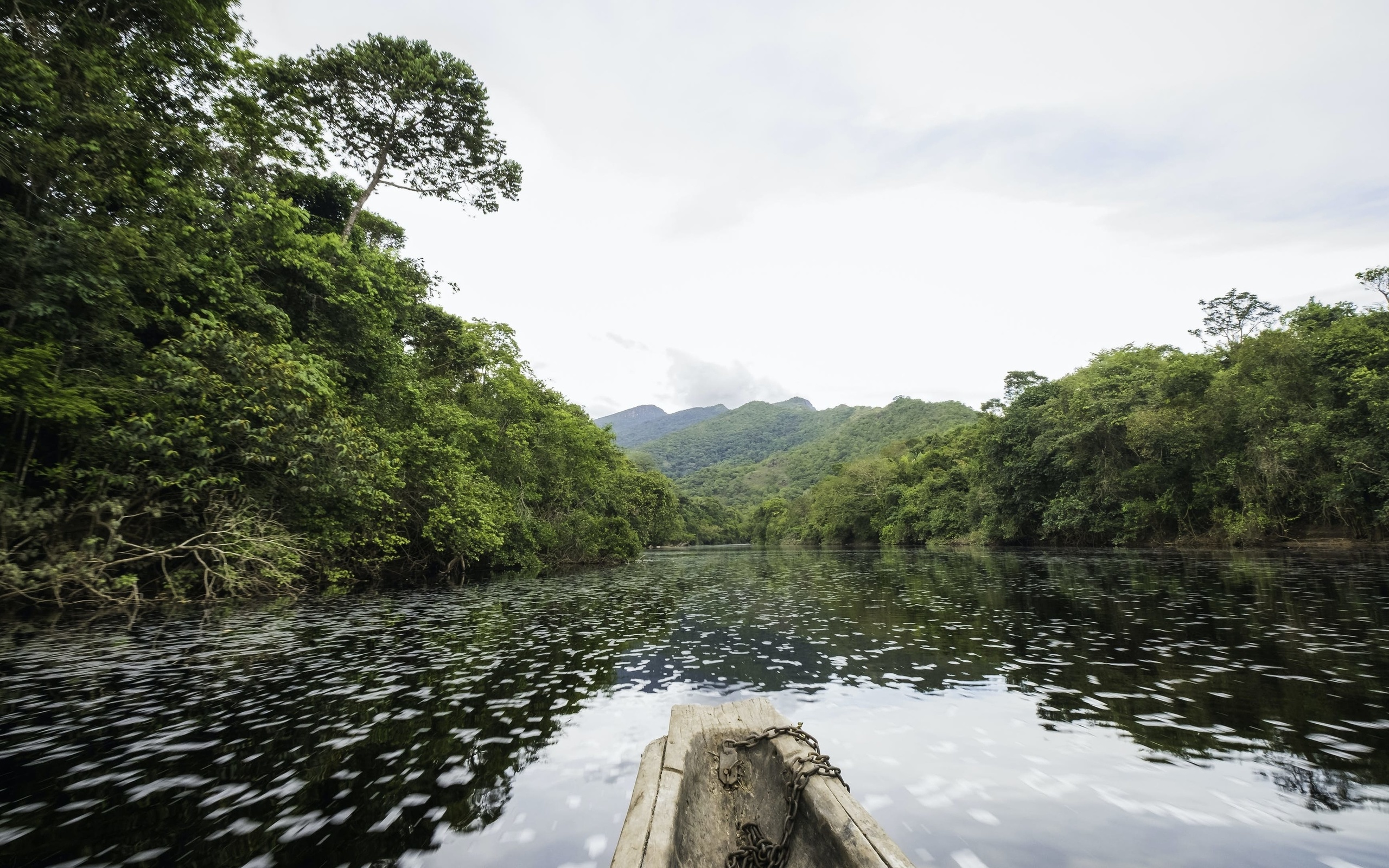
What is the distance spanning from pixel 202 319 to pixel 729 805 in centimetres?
2113

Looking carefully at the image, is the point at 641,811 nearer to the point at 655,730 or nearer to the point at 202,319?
the point at 655,730

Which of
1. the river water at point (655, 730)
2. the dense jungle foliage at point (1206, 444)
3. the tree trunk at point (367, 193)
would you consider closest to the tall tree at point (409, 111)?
the tree trunk at point (367, 193)

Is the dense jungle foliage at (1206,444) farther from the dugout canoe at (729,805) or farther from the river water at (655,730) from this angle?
the dugout canoe at (729,805)

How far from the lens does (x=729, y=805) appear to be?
17.0ft

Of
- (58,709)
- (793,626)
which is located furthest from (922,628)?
(58,709)

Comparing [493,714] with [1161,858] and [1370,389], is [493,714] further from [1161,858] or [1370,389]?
[1370,389]

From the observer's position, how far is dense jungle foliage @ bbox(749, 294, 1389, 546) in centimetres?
3162

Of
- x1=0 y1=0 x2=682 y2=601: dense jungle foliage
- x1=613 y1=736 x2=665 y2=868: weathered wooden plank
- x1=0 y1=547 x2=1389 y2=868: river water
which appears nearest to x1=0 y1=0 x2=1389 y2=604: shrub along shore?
x1=0 y1=0 x2=682 y2=601: dense jungle foliage

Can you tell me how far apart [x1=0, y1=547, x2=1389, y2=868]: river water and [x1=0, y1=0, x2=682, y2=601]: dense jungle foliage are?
3721 millimetres

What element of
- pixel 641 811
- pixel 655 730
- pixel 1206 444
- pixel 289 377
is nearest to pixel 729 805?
pixel 641 811

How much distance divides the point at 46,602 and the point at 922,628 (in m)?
25.3

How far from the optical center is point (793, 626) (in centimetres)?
1656

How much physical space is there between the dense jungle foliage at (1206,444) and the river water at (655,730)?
2188 centimetres

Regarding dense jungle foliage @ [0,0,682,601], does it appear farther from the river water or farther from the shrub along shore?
the river water
